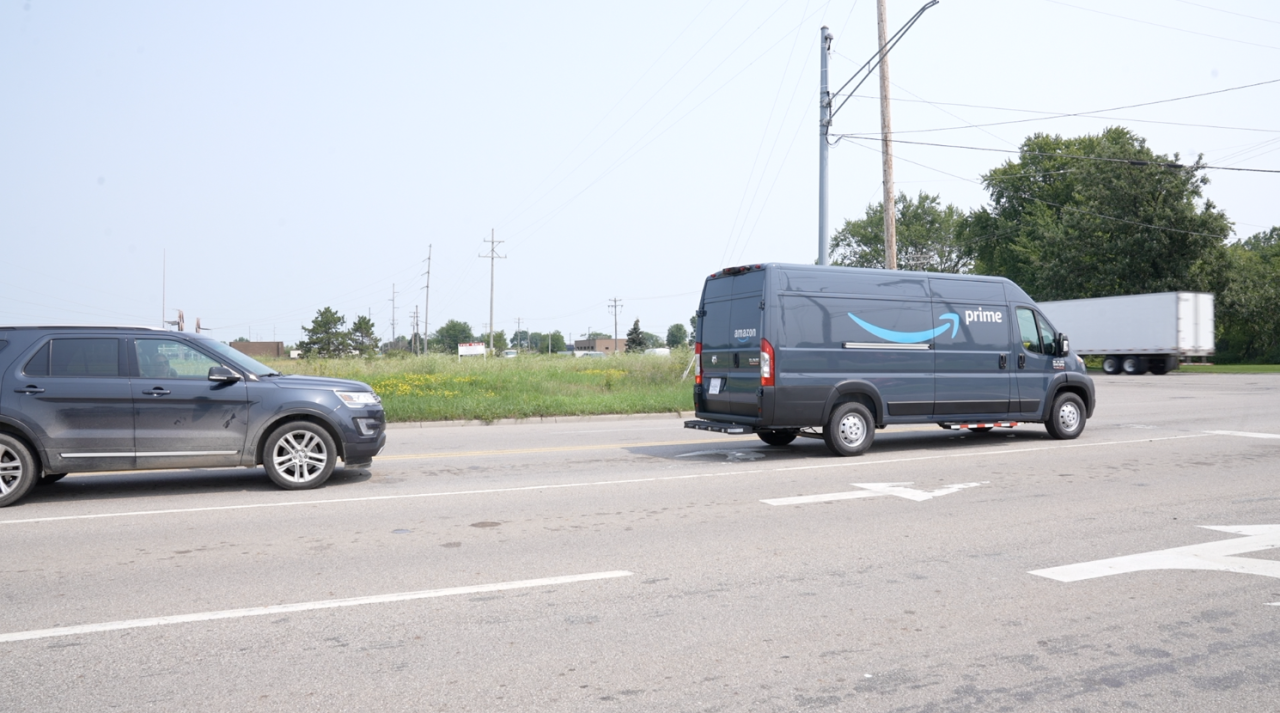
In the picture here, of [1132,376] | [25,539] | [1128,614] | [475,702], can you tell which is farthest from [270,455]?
[1132,376]

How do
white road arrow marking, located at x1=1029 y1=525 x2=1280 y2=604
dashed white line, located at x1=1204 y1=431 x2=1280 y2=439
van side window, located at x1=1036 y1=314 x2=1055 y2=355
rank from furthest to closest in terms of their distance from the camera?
dashed white line, located at x1=1204 y1=431 x2=1280 y2=439 < van side window, located at x1=1036 y1=314 x2=1055 y2=355 < white road arrow marking, located at x1=1029 y1=525 x2=1280 y2=604

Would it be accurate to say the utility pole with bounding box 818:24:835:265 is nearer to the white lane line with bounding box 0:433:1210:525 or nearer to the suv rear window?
the white lane line with bounding box 0:433:1210:525

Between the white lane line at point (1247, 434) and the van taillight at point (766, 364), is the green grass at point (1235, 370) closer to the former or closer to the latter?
the white lane line at point (1247, 434)

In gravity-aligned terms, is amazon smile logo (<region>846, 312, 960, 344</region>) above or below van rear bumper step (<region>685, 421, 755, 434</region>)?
above

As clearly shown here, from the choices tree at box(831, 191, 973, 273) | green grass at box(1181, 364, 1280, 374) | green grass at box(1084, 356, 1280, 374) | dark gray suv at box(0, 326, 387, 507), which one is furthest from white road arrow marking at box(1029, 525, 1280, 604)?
tree at box(831, 191, 973, 273)

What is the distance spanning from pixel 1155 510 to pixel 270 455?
849 cm

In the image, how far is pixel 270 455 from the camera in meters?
9.20

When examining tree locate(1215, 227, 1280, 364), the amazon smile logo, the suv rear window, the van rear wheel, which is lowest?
the van rear wheel

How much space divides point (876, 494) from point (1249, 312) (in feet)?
183

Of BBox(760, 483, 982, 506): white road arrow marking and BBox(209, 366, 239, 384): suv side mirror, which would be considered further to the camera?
BBox(209, 366, 239, 384): suv side mirror

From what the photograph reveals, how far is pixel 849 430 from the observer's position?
11.8 m

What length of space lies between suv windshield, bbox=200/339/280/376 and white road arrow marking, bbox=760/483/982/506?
550 cm

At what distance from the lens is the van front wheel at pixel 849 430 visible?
11.7 metres

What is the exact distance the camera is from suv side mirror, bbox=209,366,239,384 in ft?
29.9
